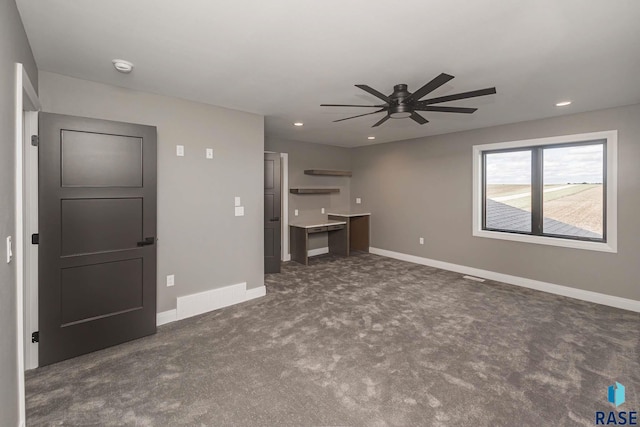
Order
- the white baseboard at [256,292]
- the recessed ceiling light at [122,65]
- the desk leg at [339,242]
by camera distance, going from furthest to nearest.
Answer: the desk leg at [339,242] < the white baseboard at [256,292] < the recessed ceiling light at [122,65]

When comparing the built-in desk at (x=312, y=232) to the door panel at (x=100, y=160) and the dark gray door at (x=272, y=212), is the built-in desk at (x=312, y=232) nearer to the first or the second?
the dark gray door at (x=272, y=212)

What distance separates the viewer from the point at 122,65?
245cm

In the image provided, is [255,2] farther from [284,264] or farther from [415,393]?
[284,264]

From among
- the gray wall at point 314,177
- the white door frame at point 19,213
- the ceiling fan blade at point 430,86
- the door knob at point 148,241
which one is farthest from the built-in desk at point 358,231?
the white door frame at point 19,213

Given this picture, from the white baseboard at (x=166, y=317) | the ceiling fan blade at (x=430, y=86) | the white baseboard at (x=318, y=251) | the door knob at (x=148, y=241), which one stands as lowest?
the white baseboard at (x=166, y=317)

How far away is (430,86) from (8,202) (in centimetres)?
273

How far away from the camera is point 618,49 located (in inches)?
87.2

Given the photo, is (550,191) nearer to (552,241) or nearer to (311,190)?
(552,241)

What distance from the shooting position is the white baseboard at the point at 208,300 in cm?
334

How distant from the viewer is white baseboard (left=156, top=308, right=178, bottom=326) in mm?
3244

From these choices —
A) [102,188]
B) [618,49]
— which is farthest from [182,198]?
[618,49]

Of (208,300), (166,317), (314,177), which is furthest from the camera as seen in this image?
(314,177)

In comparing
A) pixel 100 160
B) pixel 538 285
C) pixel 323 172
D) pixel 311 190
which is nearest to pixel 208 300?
pixel 100 160

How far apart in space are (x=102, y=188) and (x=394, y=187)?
5.11m
